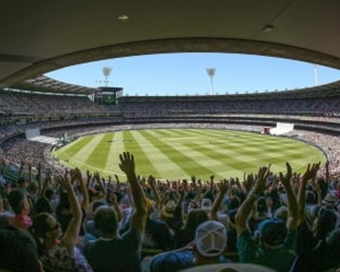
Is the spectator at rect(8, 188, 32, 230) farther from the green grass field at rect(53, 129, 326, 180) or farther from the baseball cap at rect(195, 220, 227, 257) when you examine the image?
the green grass field at rect(53, 129, 326, 180)

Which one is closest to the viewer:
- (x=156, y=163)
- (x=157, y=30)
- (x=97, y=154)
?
(x=157, y=30)

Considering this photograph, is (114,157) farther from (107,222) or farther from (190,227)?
(107,222)

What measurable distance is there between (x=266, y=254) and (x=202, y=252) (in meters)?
0.56

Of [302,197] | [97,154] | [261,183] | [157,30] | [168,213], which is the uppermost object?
[157,30]

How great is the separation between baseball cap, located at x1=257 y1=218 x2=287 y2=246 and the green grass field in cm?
2526

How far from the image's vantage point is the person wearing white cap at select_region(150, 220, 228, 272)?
9.62ft

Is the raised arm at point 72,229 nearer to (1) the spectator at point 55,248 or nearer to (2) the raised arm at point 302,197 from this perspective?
(1) the spectator at point 55,248

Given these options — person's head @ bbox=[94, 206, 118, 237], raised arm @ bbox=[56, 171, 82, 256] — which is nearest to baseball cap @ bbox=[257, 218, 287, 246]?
person's head @ bbox=[94, 206, 118, 237]

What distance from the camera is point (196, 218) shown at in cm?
360

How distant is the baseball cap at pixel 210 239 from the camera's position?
292 cm

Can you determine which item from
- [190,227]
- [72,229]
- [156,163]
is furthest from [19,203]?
[156,163]

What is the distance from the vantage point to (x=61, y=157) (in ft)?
130

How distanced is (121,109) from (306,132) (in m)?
45.2

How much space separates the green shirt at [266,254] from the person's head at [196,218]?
0.40 meters
